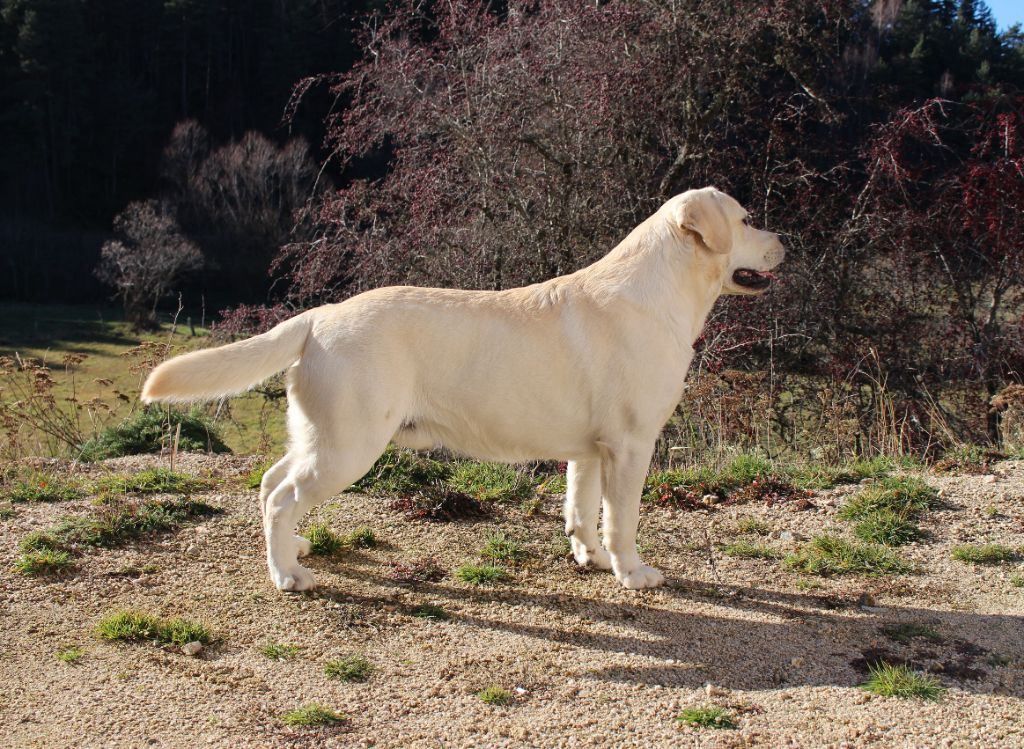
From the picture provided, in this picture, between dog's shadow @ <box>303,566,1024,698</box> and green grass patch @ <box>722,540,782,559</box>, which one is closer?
dog's shadow @ <box>303,566,1024,698</box>

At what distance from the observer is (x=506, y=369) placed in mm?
4430

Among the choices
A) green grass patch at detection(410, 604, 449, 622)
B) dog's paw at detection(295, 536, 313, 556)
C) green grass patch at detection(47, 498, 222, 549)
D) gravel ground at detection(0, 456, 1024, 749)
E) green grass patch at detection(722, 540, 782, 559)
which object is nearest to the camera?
gravel ground at detection(0, 456, 1024, 749)

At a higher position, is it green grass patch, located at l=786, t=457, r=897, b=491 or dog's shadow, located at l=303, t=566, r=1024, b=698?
green grass patch, located at l=786, t=457, r=897, b=491

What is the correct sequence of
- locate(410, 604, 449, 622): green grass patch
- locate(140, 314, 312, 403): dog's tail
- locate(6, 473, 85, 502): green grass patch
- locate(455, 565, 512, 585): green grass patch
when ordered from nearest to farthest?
locate(140, 314, 312, 403): dog's tail → locate(410, 604, 449, 622): green grass patch → locate(455, 565, 512, 585): green grass patch → locate(6, 473, 85, 502): green grass patch

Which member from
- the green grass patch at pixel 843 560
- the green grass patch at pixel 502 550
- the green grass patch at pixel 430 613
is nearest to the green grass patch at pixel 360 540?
the green grass patch at pixel 502 550

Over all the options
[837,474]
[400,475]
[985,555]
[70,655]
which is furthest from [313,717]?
[837,474]

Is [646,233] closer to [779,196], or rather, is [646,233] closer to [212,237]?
[779,196]

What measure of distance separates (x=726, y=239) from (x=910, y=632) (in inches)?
82.0

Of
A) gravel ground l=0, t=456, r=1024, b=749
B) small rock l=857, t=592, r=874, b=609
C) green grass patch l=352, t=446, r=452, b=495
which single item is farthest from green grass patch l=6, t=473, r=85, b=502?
small rock l=857, t=592, r=874, b=609

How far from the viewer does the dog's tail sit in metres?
4.11

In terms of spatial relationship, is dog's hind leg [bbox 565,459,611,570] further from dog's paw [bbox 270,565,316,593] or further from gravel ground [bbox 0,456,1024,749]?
dog's paw [bbox 270,565,316,593]

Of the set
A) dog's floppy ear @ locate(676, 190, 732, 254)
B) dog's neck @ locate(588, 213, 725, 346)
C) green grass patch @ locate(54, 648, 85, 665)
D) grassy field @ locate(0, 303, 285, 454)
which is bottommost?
grassy field @ locate(0, 303, 285, 454)

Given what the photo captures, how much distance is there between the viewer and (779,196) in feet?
32.3

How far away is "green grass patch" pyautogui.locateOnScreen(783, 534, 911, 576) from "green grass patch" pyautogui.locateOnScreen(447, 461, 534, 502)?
75.0 inches
